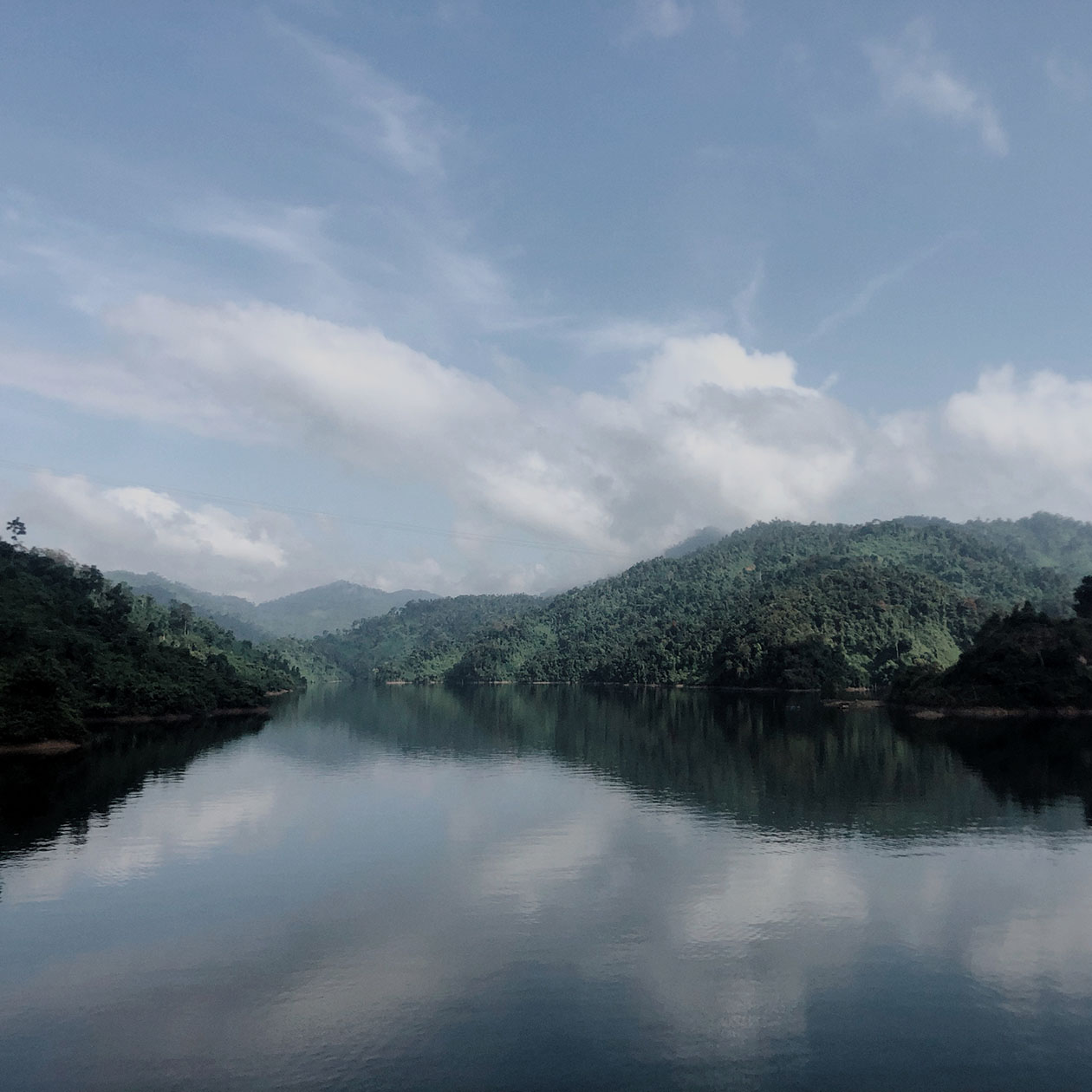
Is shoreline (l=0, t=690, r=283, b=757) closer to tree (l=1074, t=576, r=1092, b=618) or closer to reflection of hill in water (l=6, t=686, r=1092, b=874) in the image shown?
reflection of hill in water (l=6, t=686, r=1092, b=874)

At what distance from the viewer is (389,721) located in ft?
451

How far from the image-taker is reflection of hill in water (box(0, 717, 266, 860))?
49.2 metres

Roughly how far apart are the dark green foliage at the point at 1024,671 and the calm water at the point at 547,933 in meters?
65.2

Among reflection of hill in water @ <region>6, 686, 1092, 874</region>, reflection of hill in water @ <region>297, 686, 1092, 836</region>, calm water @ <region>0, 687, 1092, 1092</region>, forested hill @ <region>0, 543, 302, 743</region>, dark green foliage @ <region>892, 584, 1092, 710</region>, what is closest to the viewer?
calm water @ <region>0, 687, 1092, 1092</region>

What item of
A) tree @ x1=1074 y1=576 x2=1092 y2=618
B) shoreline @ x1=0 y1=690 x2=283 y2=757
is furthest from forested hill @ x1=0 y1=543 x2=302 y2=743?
tree @ x1=1074 y1=576 x2=1092 y2=618

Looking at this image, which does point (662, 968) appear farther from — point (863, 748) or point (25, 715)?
point (25, 715)

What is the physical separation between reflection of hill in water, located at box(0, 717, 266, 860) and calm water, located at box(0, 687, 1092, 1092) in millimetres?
497

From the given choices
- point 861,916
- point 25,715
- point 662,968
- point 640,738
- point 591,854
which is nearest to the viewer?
point 662,968

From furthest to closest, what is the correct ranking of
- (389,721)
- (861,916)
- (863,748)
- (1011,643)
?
(389,721), (1011,643), (863,748), (861,916)

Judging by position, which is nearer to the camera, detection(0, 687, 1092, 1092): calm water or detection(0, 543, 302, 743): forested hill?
detection(0, 687, 1092, 1092): calm water

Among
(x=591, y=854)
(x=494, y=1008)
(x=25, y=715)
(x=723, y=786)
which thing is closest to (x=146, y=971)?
(x=494, y=1008)

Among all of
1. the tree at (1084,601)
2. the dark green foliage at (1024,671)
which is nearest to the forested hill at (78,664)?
the dark green foliage at (1024,671)

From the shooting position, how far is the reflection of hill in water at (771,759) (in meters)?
55.2

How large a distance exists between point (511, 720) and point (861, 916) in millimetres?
102781
